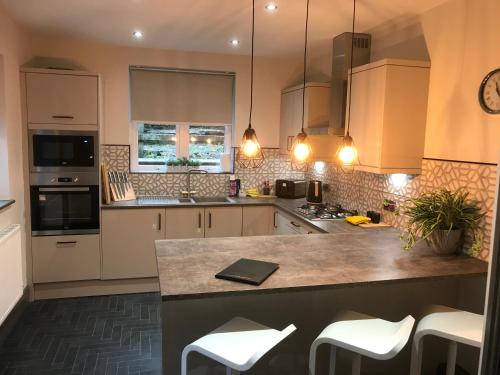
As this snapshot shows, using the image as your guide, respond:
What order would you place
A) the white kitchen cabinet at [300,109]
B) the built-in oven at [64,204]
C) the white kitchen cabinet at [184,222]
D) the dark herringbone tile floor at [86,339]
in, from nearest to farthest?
the dark herringbone tile floor at [86,339] < the built-in oven at [64,204] < the white kitchen cabinet at [300,109] < the white kitchen cabinet at [184,222]

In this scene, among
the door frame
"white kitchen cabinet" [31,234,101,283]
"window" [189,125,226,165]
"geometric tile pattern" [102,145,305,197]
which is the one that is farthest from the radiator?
the door frame

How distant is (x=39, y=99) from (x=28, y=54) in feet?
1.74

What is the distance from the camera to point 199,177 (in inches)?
188

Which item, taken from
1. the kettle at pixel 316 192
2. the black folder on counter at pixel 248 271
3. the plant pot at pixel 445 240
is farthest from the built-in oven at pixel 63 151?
the plant pot at pixel 445 240

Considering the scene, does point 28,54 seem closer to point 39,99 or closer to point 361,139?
point 39,99

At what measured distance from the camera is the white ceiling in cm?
297

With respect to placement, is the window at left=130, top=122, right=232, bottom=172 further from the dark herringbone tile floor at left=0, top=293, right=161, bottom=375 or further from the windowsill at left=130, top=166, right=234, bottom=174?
the dark herringbone tile floor at left=0, top=293, right=161, bottom=375

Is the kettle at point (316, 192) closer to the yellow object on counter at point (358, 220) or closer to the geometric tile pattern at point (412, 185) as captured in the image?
the geometric tile pattern at point (412, 185)

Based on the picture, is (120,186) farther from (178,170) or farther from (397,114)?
(397,114)

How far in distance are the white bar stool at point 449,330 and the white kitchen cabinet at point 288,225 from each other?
4.72 feet

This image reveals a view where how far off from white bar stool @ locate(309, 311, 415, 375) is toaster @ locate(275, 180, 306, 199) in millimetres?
2759

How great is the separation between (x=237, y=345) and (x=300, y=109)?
3.07 meters

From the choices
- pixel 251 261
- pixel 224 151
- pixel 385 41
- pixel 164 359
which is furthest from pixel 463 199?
pixel 224 151

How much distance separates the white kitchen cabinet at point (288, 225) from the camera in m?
3.62
